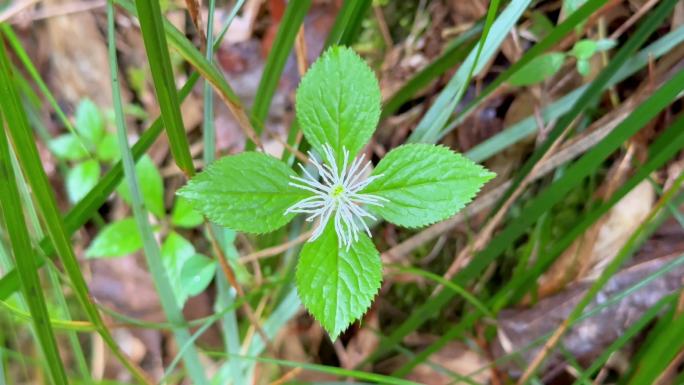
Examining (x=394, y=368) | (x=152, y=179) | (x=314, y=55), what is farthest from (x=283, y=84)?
(x=394, y=368)

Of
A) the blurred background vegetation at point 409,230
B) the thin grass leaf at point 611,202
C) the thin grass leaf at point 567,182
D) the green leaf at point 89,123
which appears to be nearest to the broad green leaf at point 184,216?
the blurred background vegetation at point 409,230

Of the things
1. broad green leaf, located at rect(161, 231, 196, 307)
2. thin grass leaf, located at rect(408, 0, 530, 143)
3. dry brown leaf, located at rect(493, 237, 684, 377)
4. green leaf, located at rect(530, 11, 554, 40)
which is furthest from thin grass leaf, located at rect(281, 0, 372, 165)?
dry brown leaf, located at rect(493, 237, 684, 377)

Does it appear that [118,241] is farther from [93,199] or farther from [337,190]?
[337,190]

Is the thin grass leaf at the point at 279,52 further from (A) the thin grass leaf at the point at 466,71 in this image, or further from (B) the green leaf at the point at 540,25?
(B) the green leaf at the point at 540,25

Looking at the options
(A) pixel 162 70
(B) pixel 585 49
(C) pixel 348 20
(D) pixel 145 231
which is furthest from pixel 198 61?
(B) pixel 585 49

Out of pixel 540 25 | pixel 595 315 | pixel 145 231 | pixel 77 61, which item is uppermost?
pixel 77 61

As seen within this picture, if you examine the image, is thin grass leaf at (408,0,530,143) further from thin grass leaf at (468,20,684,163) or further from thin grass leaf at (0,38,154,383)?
thin grass leaf at (0,38,154,383)
